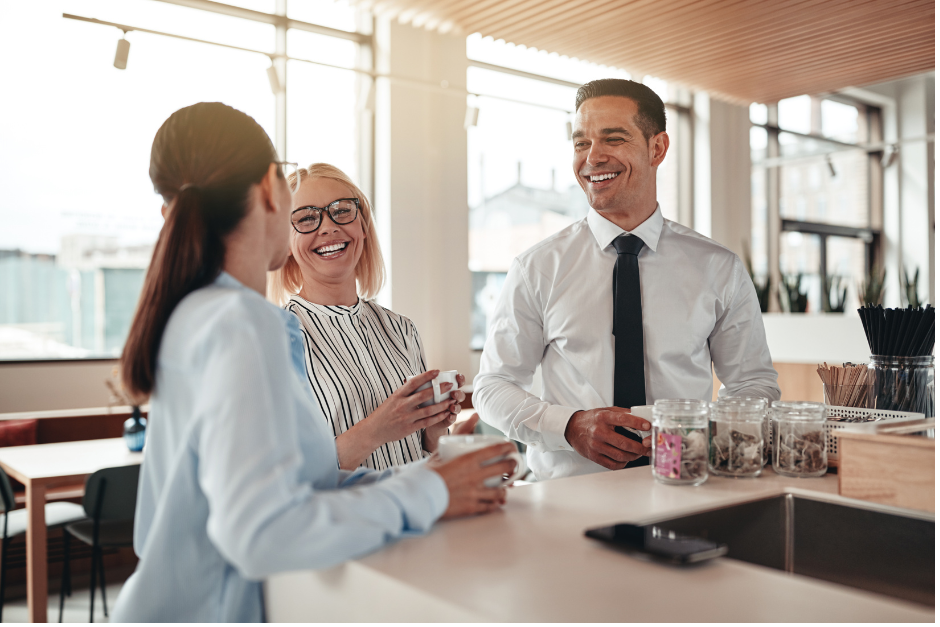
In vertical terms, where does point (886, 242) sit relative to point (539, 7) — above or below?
below

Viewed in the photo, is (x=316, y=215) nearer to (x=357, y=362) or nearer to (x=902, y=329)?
(x=357, y=362)

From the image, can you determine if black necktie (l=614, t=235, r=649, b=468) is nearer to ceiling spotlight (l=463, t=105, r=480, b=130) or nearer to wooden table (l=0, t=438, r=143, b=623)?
wooden table (l=0, t=438, r=143, b=623)

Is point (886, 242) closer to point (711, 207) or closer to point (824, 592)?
point (711, 207)

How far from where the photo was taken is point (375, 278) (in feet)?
7.23

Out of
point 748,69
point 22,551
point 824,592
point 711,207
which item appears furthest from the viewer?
point 711,207

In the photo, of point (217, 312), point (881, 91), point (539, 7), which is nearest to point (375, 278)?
point (217, 312)

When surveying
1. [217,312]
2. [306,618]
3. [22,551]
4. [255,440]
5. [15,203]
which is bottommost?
[22,551]

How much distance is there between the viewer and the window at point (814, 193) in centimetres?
786

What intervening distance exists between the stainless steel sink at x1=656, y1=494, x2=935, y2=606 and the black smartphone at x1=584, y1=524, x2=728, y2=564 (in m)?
0.19

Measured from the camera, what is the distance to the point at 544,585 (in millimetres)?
872

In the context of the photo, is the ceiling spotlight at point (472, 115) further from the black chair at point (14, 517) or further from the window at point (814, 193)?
the window at point (814, 193)

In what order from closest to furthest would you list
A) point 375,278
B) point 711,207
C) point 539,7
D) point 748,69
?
point 375,278, point 539,7, point 748,69, point 711,207

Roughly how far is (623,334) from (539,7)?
304 centimetres

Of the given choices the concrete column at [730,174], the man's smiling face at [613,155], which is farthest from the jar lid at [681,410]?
the concrete column at [730,174]
